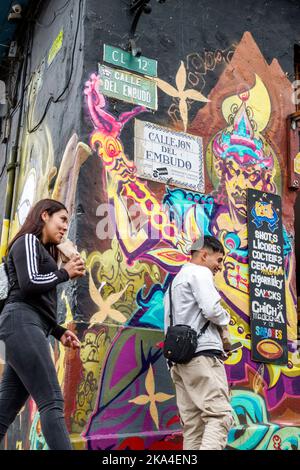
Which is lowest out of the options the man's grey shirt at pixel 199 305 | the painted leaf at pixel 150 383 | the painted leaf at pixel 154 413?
the painted leaf at pixel 154 413

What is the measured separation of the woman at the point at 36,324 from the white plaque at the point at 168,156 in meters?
2.11

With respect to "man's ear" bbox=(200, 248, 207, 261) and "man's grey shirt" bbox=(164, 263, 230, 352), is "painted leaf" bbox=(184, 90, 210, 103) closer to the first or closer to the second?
"man's ear" bbox=(200, 248, 207, 261)

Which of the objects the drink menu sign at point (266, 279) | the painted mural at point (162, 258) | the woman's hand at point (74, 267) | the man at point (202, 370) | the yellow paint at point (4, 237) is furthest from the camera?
the yellow paint at point (4, 237)

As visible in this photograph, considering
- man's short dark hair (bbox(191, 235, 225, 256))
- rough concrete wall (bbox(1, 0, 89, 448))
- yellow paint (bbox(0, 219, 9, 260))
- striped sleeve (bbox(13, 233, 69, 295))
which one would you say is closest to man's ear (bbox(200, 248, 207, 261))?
man's short dark hair (bbox(191, 235, 225, 256))

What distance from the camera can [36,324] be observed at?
4.65 metres

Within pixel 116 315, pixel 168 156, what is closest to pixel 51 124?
pixel 168 156

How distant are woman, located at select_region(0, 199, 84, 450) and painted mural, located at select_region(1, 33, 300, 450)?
4.30 feet

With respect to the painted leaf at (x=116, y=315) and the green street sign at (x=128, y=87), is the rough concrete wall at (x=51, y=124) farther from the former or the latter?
the painted leaf at (x=116, y=315)

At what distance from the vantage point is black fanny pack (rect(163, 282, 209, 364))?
5320mm

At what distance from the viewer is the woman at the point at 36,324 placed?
4.49 metres

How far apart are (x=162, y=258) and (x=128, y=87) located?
174 centimetres

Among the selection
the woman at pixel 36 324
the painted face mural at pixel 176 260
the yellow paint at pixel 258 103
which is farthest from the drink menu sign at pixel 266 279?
the woman at pixel 36 324
